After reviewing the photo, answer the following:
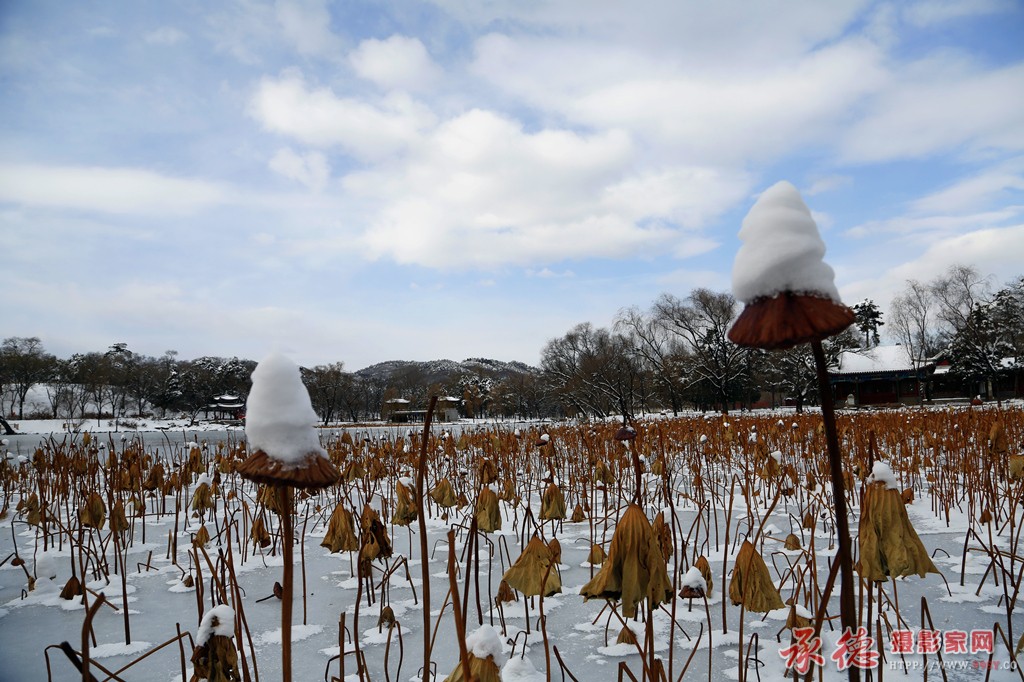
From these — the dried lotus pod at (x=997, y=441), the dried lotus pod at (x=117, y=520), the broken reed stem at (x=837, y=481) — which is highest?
the broken reed stem at (x=837, y=481)

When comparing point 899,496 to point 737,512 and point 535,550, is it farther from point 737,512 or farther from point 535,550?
point 737,512

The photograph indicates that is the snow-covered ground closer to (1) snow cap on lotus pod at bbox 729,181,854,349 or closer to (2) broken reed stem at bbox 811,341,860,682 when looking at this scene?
(2) broken reed stem at bbox 811,341,860,682

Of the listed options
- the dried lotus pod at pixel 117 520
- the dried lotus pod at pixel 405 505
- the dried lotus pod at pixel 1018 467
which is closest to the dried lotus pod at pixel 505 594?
the dried lotus pod at pixel 405 505

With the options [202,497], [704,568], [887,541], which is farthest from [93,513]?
[887,541]

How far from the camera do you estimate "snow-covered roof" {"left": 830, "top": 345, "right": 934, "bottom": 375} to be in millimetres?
40469

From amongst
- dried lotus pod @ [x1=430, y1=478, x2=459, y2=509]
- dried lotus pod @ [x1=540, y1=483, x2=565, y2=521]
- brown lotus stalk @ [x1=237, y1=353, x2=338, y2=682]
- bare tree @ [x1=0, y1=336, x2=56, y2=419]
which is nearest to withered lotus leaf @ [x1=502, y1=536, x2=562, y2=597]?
dried lotus pod @ [x1=540, y1=483, x2=565, y2=521]

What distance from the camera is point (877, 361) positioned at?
140 feet

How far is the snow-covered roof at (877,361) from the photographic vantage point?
133 feet

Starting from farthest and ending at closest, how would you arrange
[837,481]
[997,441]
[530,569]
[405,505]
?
[997,441] < [405,505] < [530,569] < [837,481]

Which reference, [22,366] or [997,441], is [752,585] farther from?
[22,366]

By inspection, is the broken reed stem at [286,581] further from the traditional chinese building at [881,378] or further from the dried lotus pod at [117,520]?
the traditional chinese building at [881,378]

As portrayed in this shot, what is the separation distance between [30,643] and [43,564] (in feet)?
1.91

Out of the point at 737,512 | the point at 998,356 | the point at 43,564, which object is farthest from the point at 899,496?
the point at 998,356

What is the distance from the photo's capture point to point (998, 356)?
34812 millimetres
